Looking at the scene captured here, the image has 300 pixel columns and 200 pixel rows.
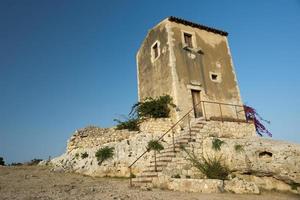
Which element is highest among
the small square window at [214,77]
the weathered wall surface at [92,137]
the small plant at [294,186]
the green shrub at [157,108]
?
the small square window at [214,77]

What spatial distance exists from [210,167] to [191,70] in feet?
25.4

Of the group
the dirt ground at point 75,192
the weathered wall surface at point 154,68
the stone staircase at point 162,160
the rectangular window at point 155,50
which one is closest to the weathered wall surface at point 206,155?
the stone staircase at point 162,160

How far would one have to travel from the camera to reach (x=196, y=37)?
54.7 feet

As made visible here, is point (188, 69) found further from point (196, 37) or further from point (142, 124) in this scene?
point (142, 124)

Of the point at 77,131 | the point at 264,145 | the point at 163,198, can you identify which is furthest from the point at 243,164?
Answer: the point at 77,131

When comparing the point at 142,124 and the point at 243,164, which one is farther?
the point at 142,124

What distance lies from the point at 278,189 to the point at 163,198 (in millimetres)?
5597

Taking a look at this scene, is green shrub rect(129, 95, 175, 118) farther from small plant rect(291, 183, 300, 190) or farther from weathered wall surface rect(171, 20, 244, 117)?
small plant rect(291, 183, 300, 190)

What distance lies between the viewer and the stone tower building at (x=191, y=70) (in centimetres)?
1463

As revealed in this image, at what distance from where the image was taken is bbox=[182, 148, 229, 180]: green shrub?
8.88 m

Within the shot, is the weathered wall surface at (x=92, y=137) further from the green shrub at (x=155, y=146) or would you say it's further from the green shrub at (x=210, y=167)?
the green shrub at (x=210, y=167)

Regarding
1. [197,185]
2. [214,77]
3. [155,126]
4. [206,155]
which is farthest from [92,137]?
[214,77]

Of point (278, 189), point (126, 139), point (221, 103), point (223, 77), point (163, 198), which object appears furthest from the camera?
point (223, 77)

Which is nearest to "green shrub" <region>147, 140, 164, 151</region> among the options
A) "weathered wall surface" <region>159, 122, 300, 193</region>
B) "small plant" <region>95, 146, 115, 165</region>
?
"weathered wall surface" <region>159, 122, 300, 193</region>
